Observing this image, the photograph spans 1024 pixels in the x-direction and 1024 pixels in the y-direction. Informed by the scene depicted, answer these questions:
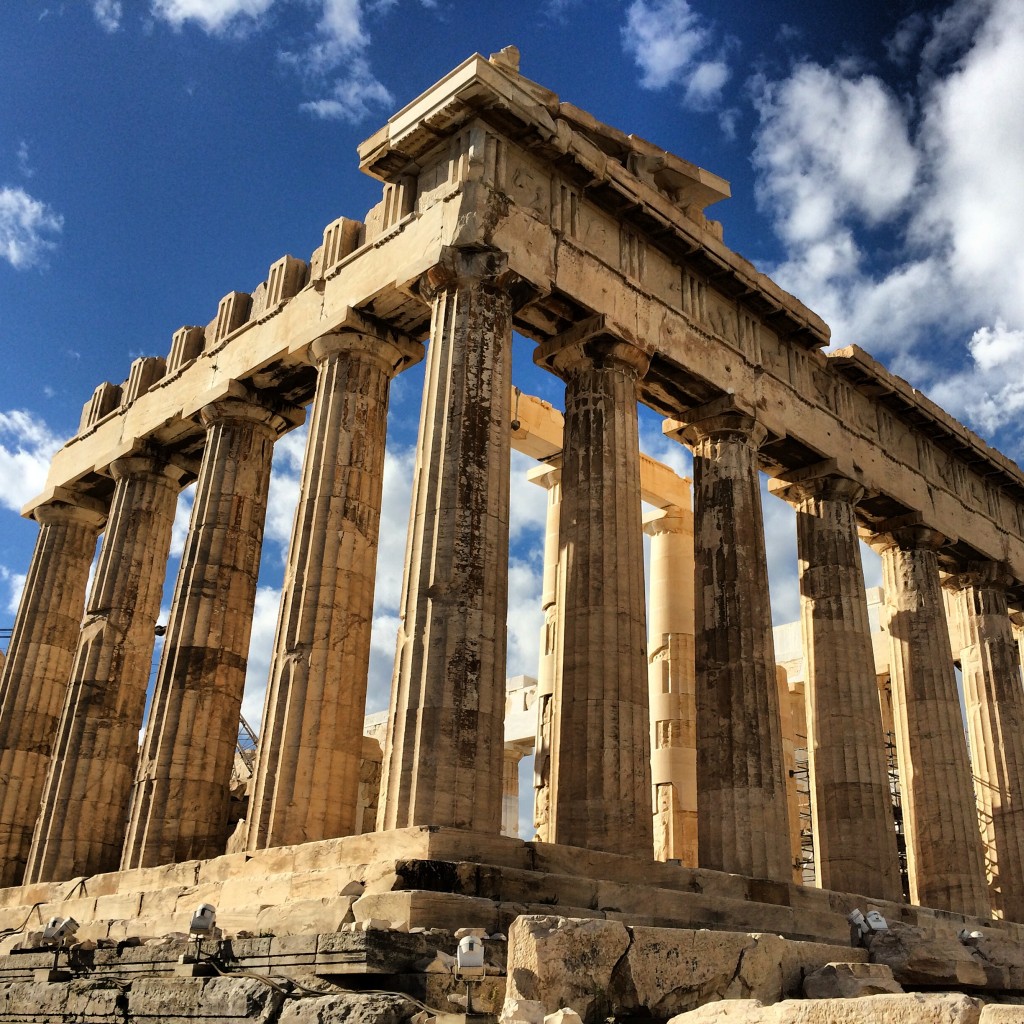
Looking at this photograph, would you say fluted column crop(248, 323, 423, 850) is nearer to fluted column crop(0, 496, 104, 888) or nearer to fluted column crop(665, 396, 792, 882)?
fluted column crop(665, 396, 792, 882)

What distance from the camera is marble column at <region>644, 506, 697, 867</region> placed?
1059 inches

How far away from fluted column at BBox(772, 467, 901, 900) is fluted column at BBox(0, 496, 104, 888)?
15.8 metres

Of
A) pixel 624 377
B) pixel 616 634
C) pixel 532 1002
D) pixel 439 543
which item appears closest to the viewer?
pixel 532 1002

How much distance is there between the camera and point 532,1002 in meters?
8.80

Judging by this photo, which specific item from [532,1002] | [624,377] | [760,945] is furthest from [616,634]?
[532,1002]

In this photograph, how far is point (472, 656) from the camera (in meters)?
15.5

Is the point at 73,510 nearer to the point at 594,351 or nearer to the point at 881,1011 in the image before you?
the point at 594,351

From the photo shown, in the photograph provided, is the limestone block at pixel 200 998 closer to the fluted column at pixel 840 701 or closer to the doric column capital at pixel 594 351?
the doric column capital at pixel 594 351

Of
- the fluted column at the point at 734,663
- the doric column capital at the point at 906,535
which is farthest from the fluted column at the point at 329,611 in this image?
the doric column capital at the point at 906,535

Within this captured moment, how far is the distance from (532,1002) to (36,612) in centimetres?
2003

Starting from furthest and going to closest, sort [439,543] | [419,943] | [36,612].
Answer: [36,612]
[439,543]
[419,943]

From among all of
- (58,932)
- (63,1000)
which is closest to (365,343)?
(58,932)

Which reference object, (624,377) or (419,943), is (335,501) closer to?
(624,377)

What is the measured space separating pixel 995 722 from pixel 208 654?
60.7 ft
